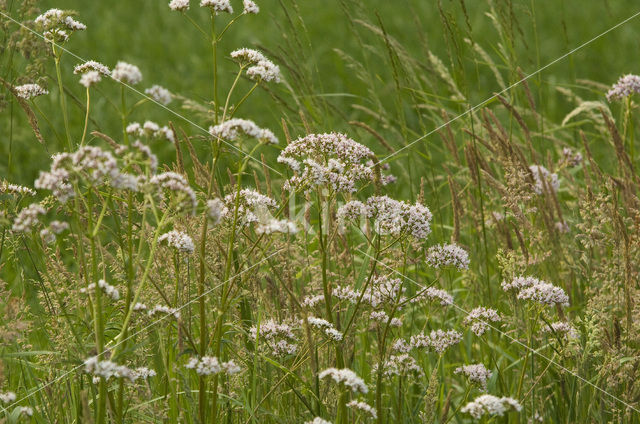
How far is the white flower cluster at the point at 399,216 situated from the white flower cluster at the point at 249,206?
20cm

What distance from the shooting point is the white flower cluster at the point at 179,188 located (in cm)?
167

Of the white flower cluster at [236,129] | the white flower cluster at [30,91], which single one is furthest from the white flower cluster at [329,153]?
the white flower cluster at [30,91]

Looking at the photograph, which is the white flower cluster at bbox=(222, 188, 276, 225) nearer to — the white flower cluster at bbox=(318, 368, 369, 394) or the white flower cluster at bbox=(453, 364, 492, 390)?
the white flower cluster at bbox=(318, 368, 369, 394)

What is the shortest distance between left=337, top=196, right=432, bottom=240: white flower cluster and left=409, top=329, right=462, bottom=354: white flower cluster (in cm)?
36

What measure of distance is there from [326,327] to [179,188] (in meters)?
0.56

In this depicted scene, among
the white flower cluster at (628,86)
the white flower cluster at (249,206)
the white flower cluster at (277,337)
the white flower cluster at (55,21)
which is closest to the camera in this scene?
the white flower cluster at (55,21)

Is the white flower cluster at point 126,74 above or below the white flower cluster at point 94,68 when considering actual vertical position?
below

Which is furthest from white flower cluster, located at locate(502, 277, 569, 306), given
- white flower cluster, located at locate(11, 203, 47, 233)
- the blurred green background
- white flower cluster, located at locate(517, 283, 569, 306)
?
the blurred green background

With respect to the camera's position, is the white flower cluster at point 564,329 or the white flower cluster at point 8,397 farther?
the white flower cluster at point 564,329

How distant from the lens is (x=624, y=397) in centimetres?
237

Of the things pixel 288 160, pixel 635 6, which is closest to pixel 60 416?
pixel 288 160

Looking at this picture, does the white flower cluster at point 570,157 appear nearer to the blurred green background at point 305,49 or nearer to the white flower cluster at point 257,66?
the white flower cluster at point 257,66

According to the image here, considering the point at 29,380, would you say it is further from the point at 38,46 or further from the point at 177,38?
the point at 177,38

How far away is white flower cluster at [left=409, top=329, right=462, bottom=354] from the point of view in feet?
7.63
